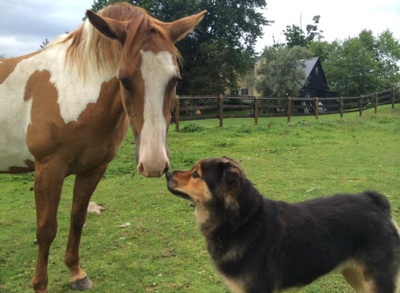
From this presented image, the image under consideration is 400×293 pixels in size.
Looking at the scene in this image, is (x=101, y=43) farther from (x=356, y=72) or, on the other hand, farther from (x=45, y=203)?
(x=356, y=72)

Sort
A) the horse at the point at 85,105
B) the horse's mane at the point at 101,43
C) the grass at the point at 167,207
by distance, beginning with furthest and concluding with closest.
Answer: the grass at the point at 167,207 < the horse's mane at the point at 101,43 < the horse at the point at 85,105

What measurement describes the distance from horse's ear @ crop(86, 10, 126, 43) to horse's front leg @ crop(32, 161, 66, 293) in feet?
3.90

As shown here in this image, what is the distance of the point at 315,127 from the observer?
14.7m

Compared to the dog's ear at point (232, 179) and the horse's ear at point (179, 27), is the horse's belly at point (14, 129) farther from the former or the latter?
the dog's ear at point (232, 179)

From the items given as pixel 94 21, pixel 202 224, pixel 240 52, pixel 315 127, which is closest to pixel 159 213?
pixel 202 224

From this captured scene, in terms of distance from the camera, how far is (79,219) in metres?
3.82

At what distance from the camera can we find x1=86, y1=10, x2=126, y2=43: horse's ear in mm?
2570

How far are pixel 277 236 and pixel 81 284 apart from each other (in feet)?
6.42

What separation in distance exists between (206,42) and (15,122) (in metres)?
33.2

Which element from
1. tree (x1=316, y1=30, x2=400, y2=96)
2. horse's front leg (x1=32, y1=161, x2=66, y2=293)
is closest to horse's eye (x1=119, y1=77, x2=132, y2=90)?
horse's front leg (x1=32, y1=161, x2=66, y2=293)

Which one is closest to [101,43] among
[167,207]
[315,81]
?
[167,207]

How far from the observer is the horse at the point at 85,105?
2.51 m

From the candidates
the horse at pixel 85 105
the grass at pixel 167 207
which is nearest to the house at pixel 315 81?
the grass at pixel 167 207

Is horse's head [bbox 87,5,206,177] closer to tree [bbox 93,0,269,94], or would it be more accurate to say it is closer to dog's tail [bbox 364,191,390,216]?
dog's tail [bbox 364,191,390,216]
